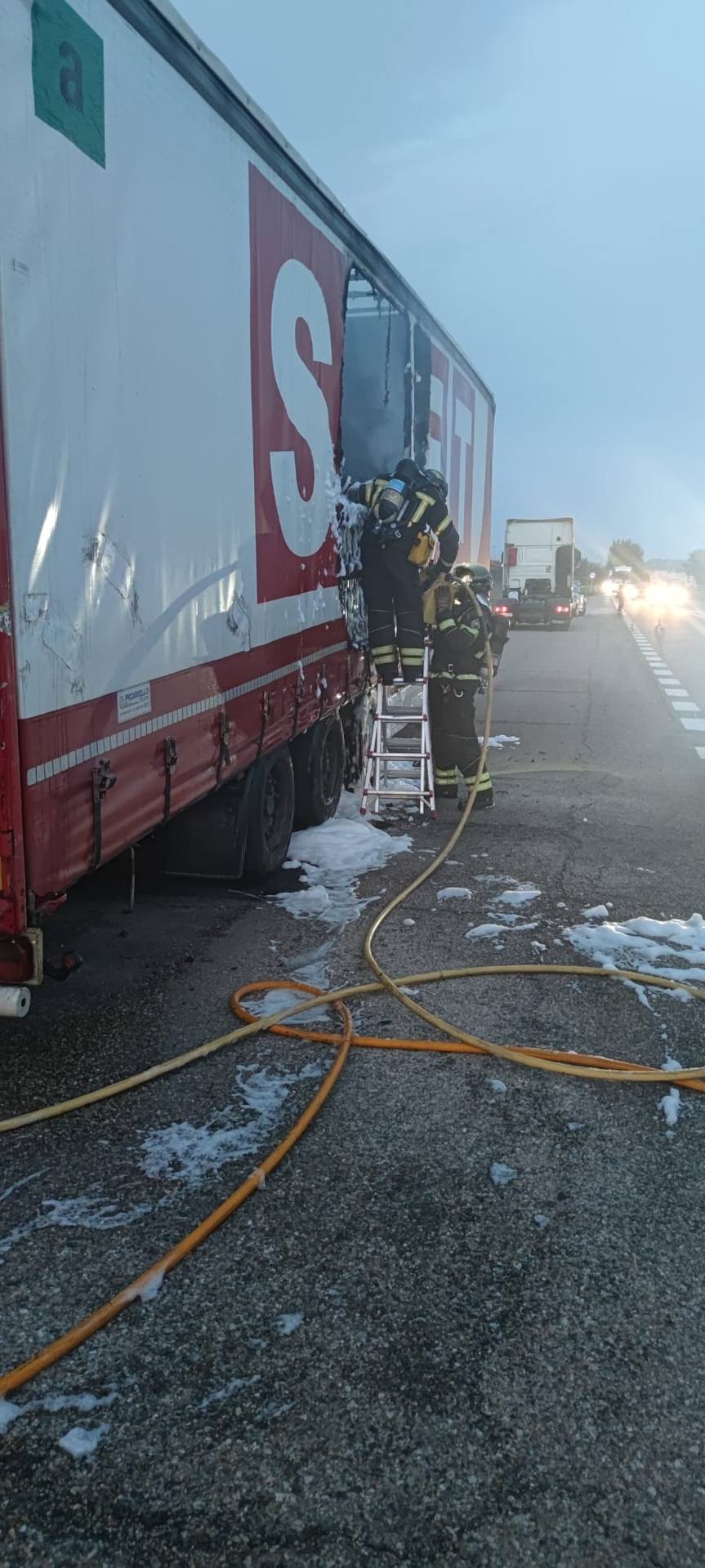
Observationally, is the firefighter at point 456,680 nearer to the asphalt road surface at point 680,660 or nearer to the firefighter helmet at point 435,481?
the firefighter helmet at point 435,481

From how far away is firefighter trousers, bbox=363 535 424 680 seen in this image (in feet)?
27.4

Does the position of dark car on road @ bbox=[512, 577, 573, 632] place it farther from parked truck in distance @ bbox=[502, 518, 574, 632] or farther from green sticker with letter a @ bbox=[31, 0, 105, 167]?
green sticker with letter a @ bbox=[31, 0, 105, 167]

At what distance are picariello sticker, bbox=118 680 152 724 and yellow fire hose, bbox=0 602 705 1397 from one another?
1286 millimetres

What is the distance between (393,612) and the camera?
851 cm

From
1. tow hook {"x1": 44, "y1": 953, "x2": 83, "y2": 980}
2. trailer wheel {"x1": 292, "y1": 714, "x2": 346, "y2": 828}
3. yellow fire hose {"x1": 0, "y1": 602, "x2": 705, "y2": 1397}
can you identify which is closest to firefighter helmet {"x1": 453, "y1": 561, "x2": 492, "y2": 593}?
trailer wheel {"x1": 292, "y1": 714, "x2": 346, "y2": 828}

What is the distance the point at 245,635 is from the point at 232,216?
6.27 ft

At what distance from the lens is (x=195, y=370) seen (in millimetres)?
4793

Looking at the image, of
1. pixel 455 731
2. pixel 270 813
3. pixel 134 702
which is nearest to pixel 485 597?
pixel 455 731

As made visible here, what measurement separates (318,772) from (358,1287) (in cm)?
508

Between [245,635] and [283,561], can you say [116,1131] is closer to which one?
[245,635]

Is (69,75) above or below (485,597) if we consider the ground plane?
above

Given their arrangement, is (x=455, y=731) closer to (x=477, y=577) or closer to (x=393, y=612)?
(x=393, y=612)

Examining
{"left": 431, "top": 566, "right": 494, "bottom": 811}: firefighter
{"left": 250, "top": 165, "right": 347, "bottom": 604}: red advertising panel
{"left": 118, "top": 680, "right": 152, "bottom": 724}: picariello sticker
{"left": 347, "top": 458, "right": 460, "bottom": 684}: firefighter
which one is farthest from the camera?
{"left": 431, "top": 566, "right": 494, "bottom": 811}: firefighter

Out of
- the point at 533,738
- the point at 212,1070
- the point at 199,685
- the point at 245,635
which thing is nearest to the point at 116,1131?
the point at 212,1070
